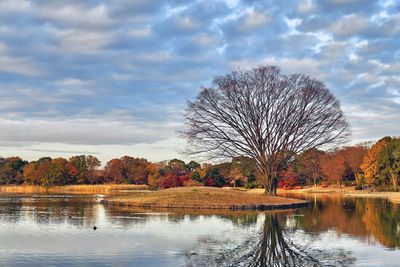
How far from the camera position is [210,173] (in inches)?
3681

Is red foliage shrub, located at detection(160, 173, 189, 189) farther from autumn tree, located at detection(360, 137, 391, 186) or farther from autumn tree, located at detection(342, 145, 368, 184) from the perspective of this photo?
autumn tree, located at detection(342, 145, 368, 184)

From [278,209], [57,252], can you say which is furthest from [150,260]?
[278,209]

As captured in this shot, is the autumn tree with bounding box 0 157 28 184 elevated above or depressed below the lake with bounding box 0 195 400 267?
above

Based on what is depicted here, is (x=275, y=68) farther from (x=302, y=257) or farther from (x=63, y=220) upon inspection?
(x=302, y=257)

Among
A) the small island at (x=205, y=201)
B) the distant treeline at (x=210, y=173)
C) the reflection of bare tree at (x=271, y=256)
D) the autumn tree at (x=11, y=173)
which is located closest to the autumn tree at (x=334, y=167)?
the distant treeline at (x=210, y=173)

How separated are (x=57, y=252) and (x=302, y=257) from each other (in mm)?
7999

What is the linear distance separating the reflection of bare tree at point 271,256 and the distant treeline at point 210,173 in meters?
58.8

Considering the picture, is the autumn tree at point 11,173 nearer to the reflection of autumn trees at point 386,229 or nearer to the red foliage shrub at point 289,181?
the red foliage shrub at point 289,181

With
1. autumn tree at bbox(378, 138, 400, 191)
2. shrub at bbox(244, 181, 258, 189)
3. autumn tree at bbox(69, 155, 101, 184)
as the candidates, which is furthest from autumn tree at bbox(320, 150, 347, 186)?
autumn tree at bbox(69, 155, 101, 184)

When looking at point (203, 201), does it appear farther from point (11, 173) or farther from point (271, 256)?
point (11, 173)

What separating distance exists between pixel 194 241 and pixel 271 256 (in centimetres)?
404

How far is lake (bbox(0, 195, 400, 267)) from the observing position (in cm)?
1517

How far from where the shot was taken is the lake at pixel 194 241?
15172mm

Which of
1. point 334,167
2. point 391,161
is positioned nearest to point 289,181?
point 334,167
